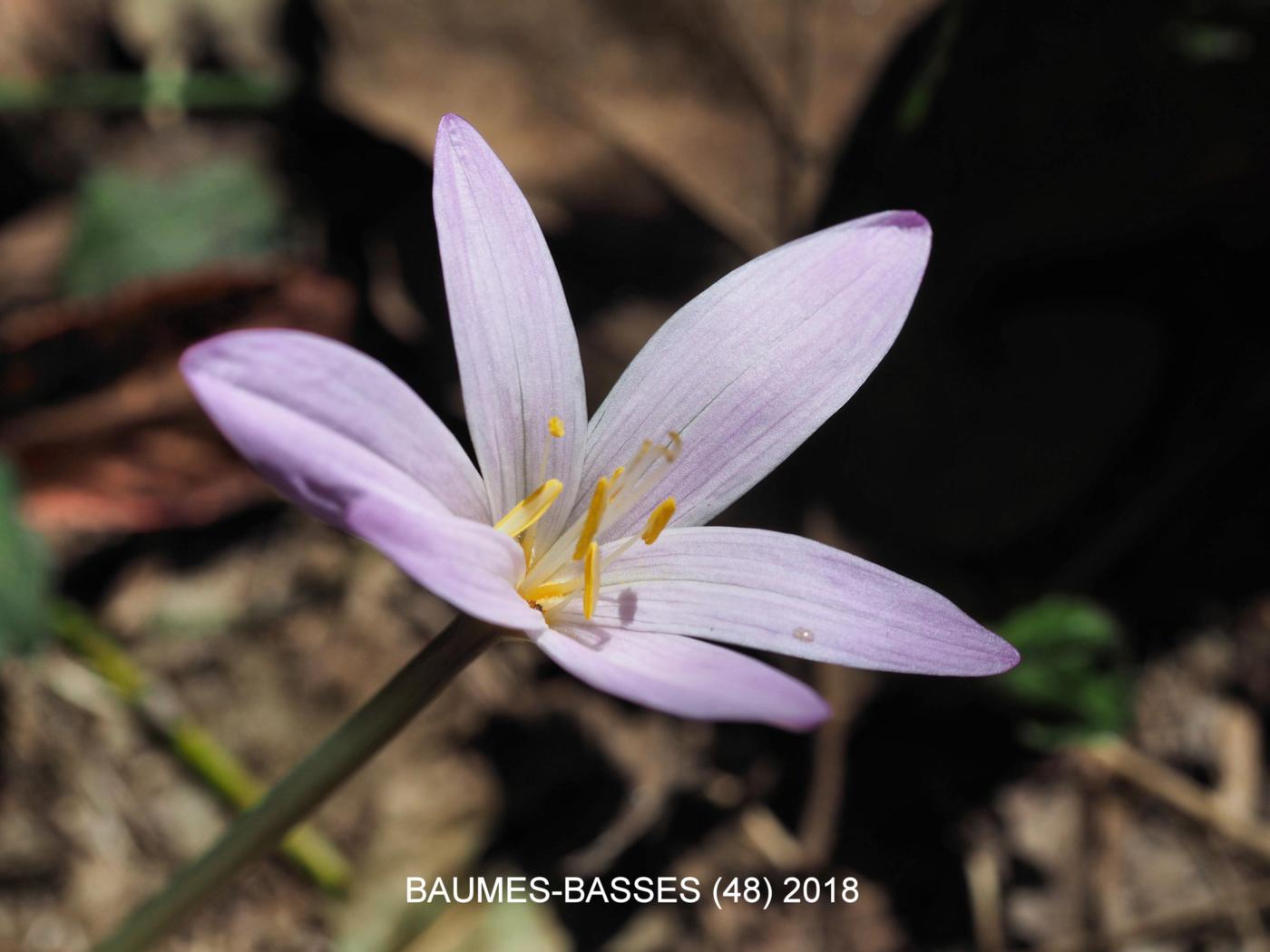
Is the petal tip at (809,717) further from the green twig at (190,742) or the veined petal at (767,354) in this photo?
the green twig at (190,742)

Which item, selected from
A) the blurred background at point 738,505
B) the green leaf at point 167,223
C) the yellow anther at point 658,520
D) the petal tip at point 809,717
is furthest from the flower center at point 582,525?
the green leaf at point 167,223

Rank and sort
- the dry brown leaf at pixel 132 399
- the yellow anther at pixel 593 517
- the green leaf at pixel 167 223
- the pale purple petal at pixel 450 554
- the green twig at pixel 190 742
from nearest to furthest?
the pale purple petal at pixel 450 554, the yellow anther at pixel 593 517, the green twig at pixel 190 742, the dry brown leaf at pixel 132 399, the green leaf at pixel 167 223

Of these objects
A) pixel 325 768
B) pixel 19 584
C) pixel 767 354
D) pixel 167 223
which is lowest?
pixel 19 584

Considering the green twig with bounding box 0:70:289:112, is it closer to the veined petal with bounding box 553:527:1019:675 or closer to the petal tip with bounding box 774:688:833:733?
the veined petal with bounding box 553:527:1019:675

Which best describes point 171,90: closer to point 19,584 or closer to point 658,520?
point 19,584

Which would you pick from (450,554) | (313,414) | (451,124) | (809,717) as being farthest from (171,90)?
(809,717)

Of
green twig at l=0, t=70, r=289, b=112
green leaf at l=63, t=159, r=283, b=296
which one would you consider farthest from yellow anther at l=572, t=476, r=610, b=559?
green twig at l=0, t=70, r=289, b=112
